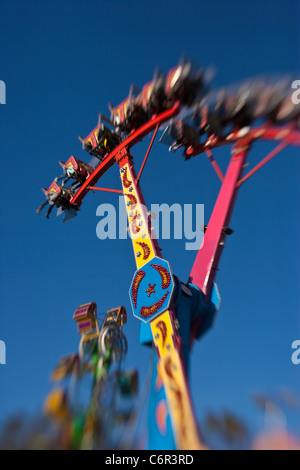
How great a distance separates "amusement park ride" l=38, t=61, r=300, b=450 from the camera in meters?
7.11

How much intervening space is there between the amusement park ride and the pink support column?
0.02 m

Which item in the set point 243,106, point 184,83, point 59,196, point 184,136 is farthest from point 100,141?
point 243,106

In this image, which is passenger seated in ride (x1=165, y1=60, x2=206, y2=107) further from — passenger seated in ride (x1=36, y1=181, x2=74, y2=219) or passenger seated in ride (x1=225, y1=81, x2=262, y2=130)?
passenger seated in ride (x1=36, y1=181, x2=74, y2=219)

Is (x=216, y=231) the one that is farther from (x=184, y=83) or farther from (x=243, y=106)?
(x=184, y=83)

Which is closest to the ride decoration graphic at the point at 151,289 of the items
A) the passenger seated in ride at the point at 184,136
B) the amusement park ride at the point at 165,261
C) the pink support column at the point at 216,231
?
the amusement park ride at the point at 165,261

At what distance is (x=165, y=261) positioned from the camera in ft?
27.6

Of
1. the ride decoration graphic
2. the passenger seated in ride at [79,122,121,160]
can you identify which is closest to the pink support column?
the ride decoration graphic

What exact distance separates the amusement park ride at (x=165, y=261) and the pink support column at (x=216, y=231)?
0.06 feet

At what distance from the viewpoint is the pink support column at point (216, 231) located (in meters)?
8.51

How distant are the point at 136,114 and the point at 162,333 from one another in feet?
15.1

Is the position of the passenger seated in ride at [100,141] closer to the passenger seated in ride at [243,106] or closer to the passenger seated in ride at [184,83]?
the passenger seated in ride at [184,83]
